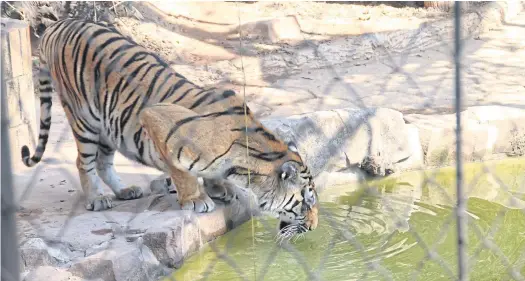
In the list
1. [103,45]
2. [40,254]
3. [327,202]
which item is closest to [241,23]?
[327,202]

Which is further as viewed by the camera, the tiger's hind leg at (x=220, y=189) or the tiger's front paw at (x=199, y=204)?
the tiger's hind leg at (x=220, y=189)

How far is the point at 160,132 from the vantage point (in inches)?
141

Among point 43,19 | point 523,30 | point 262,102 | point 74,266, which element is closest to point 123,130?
point 74,266

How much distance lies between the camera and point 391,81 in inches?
236

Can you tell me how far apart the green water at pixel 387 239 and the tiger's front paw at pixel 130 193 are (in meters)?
0.52

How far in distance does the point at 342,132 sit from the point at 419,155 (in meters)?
0.48

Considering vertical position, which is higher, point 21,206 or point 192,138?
point 192,138

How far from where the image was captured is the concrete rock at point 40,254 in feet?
9.72

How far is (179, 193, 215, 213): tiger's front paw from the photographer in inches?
142

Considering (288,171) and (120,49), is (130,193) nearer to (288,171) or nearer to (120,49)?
(120,49)

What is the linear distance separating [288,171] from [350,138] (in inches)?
40.5

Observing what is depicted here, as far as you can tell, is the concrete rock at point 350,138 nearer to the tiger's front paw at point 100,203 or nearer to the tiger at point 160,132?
the tiger at point 160,132

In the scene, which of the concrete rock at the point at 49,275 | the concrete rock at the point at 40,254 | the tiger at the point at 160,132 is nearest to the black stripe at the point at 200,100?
the tiger at the point at 160,132

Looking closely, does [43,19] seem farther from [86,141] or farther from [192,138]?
[192,138]
